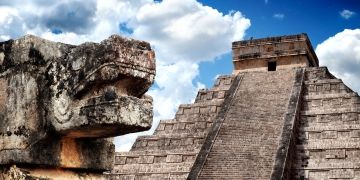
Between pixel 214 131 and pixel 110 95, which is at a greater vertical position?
pixel 214 131

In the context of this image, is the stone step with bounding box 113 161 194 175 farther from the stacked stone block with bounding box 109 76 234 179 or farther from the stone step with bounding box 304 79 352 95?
the stone step with bounding box 304 79 352 95

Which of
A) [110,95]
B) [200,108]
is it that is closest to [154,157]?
[200,108]

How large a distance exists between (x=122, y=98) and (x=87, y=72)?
0.24m

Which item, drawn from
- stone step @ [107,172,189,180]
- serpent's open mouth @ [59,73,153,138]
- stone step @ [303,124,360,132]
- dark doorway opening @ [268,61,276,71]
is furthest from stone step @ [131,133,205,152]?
serpent's open mouth @ [59,73,153,138]

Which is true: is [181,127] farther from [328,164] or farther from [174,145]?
[328,164]

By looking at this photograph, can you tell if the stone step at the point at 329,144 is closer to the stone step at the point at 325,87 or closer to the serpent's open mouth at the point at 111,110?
the stone step at the point at 325,87

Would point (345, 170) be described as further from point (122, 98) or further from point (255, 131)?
point (122, 98)

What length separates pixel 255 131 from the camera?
688 inches

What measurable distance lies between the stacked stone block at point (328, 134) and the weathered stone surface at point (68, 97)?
13217mm

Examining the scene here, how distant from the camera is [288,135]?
1639 cm

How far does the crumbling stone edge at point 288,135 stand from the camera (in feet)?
48.7

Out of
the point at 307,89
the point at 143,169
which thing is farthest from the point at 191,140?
the point at 307,89

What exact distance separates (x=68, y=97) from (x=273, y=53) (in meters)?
20.1

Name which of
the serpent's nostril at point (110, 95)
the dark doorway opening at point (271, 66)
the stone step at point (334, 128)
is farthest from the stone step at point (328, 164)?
the serpent's nostril at point (110, 95)
